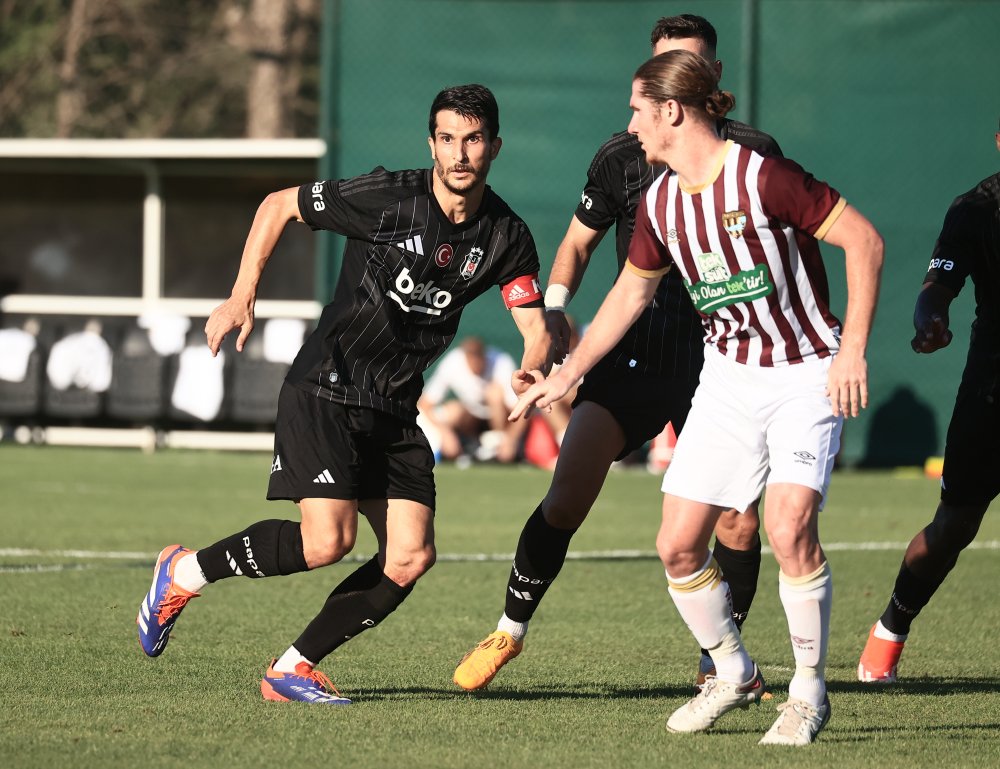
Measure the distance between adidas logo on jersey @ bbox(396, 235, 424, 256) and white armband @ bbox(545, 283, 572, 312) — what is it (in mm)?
656

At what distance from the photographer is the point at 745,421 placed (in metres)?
4.87

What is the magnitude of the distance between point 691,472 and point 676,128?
105 centimetres

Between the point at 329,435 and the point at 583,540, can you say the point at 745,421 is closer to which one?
the point at 329,435

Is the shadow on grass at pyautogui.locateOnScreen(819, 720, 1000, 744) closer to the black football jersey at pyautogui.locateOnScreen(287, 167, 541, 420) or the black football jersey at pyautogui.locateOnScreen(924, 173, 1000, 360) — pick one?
the black football jersey at pyautogui.locateOnScreen(924, 173, 1000, 360)

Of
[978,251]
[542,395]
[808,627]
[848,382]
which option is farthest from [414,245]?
[978,251]

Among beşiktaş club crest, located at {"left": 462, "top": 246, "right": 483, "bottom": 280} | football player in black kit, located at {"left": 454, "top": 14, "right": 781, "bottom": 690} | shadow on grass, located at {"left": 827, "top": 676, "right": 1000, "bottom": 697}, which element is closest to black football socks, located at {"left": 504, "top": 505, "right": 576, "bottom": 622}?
football player in black kit, located at {"left": 454, "top": 14, "right": 781, "bottom": 690}

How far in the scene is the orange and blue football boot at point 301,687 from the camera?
531 centimetres

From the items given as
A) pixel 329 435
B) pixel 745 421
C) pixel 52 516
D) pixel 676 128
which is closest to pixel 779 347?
pixel 745 421

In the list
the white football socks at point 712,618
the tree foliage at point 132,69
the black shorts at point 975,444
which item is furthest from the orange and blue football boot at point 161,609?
the tree foliage at point 132,69

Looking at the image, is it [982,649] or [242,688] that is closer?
[242,688]

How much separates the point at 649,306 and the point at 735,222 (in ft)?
4.57

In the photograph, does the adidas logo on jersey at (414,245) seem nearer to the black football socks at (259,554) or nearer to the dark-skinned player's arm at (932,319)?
the black football socks at (259,554)

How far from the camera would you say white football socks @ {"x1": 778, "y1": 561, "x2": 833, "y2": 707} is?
15.6 feet

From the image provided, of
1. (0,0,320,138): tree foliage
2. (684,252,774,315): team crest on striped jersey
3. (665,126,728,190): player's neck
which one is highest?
(0,0,320,138): tree foliage
